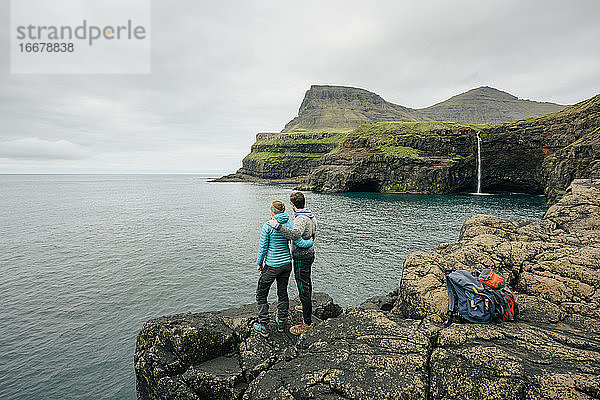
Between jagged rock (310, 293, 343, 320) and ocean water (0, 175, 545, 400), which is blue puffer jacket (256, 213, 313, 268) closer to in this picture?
jagged rock (310, 293, 343, 320)

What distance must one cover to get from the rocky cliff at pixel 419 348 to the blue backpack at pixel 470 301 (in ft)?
1.02

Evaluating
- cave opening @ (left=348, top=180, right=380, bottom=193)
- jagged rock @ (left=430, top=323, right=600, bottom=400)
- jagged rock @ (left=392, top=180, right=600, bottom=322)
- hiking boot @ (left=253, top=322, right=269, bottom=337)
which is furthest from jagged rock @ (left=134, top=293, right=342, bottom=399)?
cave opening @ (left=348, top=180, right=380, bottom=193)

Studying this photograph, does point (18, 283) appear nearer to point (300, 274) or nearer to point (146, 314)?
point (146, 314)

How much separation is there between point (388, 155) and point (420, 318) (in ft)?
319

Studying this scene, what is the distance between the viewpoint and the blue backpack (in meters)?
7.82

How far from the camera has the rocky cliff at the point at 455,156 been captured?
73312mm

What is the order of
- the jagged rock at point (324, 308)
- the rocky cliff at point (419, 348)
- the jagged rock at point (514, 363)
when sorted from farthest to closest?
the jagged rock at point (324, 308) → the rocky cliff at point (419, 348) → the jagged rock at point (514, 363)

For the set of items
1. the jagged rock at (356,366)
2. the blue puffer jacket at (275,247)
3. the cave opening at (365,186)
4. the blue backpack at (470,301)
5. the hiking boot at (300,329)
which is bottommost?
the hiking boot at (300,329)

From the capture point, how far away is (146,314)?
1889cm

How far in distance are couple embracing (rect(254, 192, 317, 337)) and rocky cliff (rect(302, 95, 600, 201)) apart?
69.5 meters

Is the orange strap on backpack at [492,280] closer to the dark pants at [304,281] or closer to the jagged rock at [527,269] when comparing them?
the jagged rock at [527,269]

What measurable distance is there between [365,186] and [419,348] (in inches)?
4005

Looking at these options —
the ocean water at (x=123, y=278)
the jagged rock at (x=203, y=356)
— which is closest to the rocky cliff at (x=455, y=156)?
the ocean water at (x=123, y=278)

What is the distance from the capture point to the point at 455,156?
94500 millimetres
